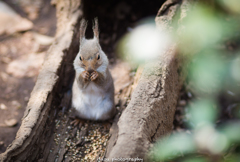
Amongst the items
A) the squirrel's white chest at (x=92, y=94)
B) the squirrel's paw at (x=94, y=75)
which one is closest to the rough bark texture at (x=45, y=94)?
the squirrel's white chest at (x=92, y=94)

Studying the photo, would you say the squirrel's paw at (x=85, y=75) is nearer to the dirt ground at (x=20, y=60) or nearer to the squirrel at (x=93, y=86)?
the squirrel at (x=93, y=86)

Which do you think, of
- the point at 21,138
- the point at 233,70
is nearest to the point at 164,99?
the point at 21,138

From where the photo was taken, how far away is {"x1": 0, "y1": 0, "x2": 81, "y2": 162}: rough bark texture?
7.25ft

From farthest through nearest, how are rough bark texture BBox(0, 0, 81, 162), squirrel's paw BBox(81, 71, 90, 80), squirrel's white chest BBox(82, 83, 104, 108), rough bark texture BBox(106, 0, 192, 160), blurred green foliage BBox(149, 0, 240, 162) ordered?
squirrel's white chest BBox(82, 83, 104, 108), squirrel's paw BBox(81, 71, 90, 80), blurred green foliage BBox(149, 0, 240, 162), rough bark texture BBox(0, 0, 81, 162), rough bark texture BBox(106, 0, 192, 160)

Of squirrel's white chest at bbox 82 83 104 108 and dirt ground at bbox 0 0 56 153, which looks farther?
dirt ground at bbox 0 0 56 153

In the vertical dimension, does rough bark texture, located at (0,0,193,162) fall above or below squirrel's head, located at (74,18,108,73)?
below

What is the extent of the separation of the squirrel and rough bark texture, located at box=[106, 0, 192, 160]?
348mm

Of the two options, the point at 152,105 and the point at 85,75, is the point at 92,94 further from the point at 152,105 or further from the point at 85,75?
the point at 152,105

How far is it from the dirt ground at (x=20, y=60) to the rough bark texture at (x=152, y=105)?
67.7 inches

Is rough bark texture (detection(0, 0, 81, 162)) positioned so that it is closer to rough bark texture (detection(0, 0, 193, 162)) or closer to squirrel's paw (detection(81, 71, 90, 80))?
rough bark texture (detection(0, 0, 193, 162))

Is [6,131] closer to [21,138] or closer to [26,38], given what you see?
[21,138]

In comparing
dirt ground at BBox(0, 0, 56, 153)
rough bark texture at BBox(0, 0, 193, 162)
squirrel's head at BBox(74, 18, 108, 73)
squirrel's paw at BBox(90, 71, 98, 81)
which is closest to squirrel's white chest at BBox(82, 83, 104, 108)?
squirrel's paw at BBox(90, 71, 98, 81)

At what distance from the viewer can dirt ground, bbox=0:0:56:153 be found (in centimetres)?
347

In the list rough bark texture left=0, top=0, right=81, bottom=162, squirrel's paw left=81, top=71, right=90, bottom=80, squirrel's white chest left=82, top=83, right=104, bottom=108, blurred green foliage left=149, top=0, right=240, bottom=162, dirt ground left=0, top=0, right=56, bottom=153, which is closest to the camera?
rough bark texture left=0, top=0, right=81, bottom=162
